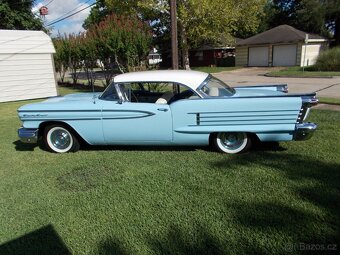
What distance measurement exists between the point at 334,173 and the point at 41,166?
4386 millimetres

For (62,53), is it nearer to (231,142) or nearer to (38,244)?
(231,142)

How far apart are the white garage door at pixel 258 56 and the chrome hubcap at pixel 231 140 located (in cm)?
2880

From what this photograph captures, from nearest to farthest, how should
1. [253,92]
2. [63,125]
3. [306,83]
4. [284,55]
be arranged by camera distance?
[253,92], [63,125], [306,83], [284,55]

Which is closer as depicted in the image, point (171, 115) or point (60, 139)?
point (171, 115)

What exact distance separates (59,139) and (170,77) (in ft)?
7.69

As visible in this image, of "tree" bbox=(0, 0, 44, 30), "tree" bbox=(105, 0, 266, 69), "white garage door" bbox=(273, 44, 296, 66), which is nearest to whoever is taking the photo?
"tree" bbox=(105, 0, 266, 69)

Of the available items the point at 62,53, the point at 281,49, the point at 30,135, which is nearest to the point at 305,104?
the point at 30,135

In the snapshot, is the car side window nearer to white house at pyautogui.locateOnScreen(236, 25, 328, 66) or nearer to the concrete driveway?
the concrete driveway

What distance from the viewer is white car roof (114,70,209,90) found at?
5066mm

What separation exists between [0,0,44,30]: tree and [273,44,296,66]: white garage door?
2287 centimetres

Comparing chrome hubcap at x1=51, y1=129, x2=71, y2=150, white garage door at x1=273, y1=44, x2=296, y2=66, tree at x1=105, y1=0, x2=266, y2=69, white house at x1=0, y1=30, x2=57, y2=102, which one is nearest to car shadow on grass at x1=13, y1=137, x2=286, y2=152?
chrome hubcap at x1=51, y1=129, x2=71, y2=150

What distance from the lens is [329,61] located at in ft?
74.8

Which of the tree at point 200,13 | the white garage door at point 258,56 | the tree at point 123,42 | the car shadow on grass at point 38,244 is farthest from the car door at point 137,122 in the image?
the white garage door at point 258,56

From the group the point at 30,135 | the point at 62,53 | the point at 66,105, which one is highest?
the point at 62,53
